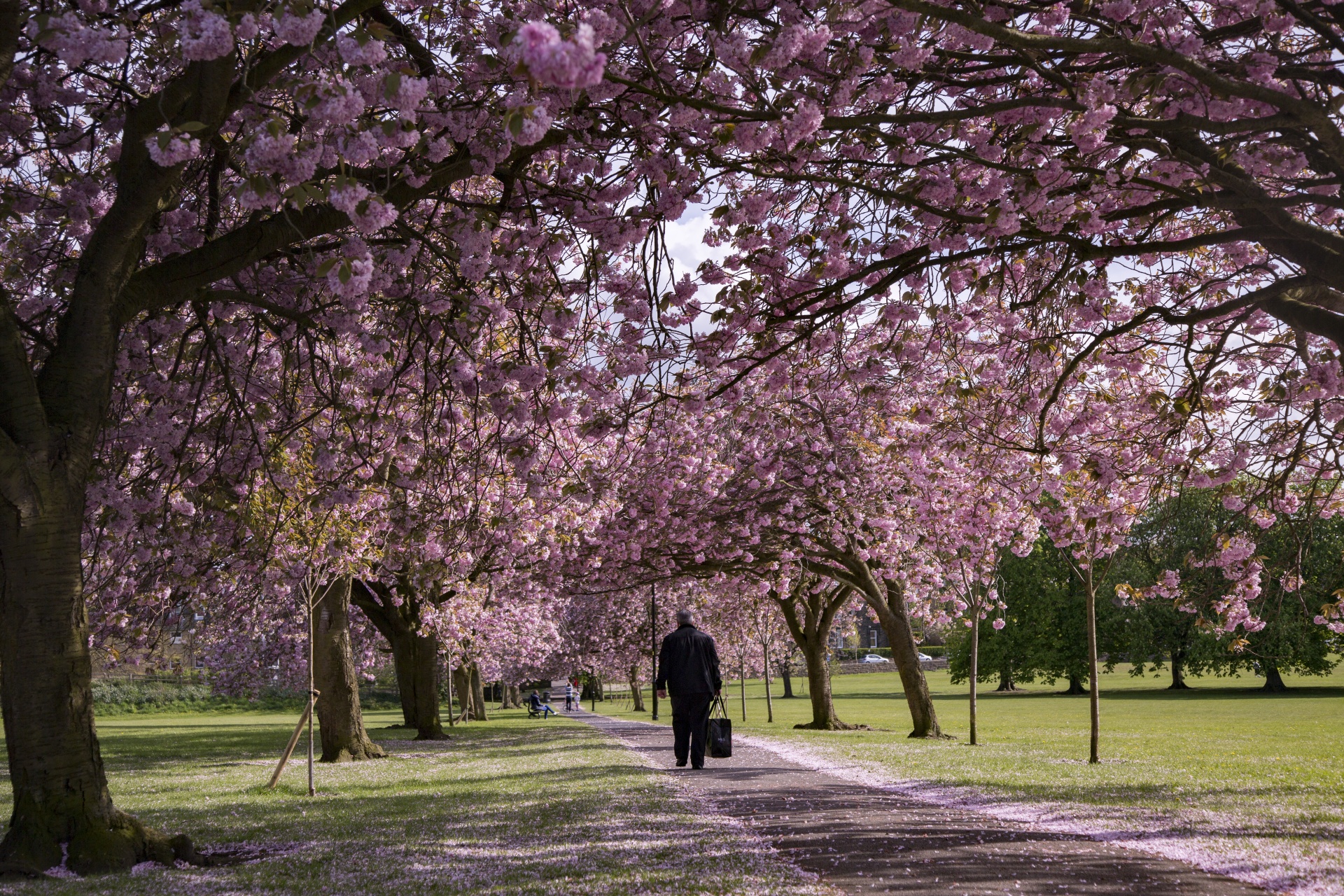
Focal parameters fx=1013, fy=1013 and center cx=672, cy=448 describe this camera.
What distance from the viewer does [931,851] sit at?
23.4 ft

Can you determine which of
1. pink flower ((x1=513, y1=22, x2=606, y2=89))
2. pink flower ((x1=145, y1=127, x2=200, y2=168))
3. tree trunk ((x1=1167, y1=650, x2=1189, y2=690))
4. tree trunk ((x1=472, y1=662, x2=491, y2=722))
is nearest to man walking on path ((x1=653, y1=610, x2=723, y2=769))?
pink flower ((x1=145, y1=127, x2=200, y2=168))

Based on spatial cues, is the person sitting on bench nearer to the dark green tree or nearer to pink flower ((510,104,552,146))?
the dark green tree

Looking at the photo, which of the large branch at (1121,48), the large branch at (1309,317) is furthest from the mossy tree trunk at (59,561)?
the large branch at (1309,317)

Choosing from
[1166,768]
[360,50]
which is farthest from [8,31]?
[1166,768]

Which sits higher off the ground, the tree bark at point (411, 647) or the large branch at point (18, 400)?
the large branch at point (18, 400)

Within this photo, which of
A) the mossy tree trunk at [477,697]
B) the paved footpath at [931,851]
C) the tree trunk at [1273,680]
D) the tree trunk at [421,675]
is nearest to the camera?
the paved footpath at [931,851]

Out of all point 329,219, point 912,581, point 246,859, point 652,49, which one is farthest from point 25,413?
point 912,581

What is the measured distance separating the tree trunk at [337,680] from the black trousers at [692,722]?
6.18 meters

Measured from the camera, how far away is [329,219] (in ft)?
22.2

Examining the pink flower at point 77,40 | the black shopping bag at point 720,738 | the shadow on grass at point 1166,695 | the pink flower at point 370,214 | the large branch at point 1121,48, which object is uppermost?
the pink flower at point 77,40

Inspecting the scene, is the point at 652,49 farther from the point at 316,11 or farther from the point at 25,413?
the point at 25,413

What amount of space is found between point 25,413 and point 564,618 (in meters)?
41.4

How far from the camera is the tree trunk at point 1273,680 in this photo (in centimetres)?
4350

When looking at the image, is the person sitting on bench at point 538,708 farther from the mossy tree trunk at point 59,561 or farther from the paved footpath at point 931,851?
the mossy tree trunk at point 59,561
